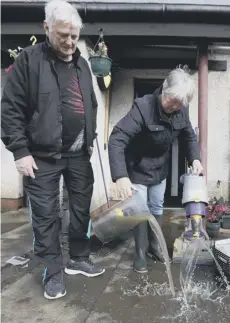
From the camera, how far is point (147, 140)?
9.10ft

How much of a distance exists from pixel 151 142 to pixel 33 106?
95 centimetres

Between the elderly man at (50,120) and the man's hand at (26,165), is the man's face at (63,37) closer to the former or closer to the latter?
the elderly man at (50,120)

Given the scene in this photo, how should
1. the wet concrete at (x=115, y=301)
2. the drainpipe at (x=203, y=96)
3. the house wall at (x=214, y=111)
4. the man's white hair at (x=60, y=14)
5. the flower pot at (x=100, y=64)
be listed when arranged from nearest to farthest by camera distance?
the wet concrete at (x=115, y=301)
the man's white hair at (x=60, y=14)
the flower pot at (x=100, y=64)
the drainpipe at (x=203, y=96)
the house wall at (x=214, y=111)

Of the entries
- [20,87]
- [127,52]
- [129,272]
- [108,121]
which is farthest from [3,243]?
[127,52]

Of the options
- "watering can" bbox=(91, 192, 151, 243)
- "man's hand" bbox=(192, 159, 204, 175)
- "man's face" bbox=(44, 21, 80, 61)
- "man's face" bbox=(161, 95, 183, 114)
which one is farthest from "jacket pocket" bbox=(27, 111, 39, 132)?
"man's hand" bbox=(192, 159, 204, 175)

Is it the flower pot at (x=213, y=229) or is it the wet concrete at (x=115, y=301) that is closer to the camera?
the wet concrete at (x=115, y=301)

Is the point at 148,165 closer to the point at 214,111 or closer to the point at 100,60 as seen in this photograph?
the point at 100,60

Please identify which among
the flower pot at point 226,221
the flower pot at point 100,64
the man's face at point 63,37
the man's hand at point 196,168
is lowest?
the flower pot at point 226,221

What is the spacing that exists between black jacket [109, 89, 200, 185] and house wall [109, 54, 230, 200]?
3.06 m

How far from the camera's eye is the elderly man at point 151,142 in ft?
8.10

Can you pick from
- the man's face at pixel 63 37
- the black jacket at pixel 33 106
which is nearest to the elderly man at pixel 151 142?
the black jacket at pixel 33 106

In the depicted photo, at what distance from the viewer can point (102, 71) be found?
430 cm

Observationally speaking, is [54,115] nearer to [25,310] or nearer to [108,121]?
[25,310]

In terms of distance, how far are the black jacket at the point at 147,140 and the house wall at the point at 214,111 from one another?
120 inches
